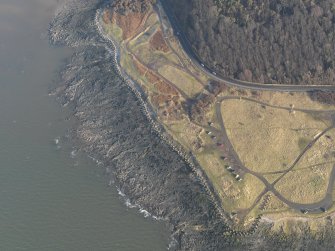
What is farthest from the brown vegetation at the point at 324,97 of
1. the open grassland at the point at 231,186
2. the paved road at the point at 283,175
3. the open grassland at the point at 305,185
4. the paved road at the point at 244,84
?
the open grassland at the point at 231,186

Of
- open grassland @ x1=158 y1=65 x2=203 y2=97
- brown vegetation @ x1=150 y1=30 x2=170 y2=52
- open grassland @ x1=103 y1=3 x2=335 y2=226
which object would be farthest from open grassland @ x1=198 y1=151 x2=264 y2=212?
brown vegetation @ x1=150 y1=30 x2=170 y2=52

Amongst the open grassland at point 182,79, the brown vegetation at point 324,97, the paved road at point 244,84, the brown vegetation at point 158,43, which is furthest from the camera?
the brown vegetation at point 158,43

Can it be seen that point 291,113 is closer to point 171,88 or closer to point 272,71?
point 272,71

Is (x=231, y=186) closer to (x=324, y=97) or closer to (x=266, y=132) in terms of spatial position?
(x=266, y=132)

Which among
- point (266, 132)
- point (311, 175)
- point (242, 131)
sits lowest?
point (311, 175)

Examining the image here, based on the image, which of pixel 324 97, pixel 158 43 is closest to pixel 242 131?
pixel 324 97

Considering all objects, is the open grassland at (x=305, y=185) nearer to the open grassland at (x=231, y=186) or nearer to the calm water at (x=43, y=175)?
the open grassland at (x=231, y=186)
